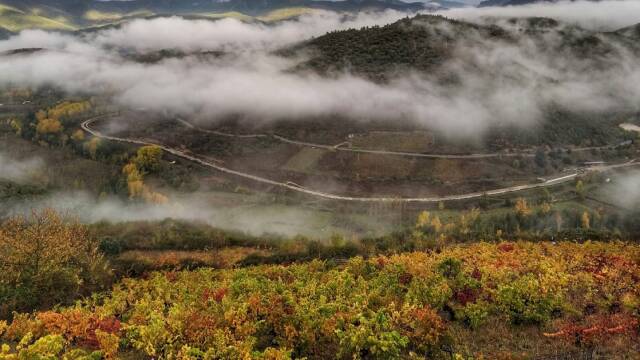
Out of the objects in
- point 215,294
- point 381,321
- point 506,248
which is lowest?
point 506,248

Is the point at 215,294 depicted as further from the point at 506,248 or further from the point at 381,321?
the point at 506,248

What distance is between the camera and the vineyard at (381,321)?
39.8m

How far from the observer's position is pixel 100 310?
57156 mm

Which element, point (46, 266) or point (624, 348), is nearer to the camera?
point (624, 348)

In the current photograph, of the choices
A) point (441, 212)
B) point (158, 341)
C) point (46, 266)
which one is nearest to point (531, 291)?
point (158, 341)

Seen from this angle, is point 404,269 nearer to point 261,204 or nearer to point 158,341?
point 158,341

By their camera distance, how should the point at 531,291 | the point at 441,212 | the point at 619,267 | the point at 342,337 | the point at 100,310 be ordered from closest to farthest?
1. the point at 342,337
2. the point at 531,291
3. the point at 100,310
4. the point at 619,267
5. the point at 441,212

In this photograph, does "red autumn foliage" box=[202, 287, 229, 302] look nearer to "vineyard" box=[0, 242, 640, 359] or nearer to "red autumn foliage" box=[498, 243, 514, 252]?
"vineyard" box=[0, 242, 640, 359]

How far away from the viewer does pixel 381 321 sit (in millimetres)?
41281

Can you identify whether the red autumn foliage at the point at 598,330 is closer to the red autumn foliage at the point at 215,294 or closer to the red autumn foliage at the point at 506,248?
the red autumn foliage at the point at 215,294

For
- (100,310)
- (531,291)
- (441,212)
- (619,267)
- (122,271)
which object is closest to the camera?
(531,291)

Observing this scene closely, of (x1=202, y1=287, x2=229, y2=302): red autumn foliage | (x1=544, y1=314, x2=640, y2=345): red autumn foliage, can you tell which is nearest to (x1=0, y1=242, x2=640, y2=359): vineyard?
(x1=544, y1=314, x2=640, y2=345): red autumn foliage

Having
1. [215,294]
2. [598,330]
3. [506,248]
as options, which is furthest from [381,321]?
[506,248]

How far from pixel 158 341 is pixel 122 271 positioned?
6231cm
